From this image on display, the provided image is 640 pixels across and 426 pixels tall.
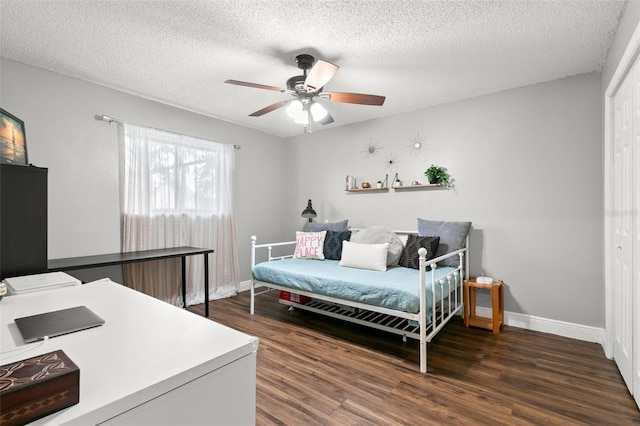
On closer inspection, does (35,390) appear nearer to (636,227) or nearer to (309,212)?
(636,227)

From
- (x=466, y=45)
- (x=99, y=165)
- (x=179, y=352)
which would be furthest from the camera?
(x=99, y=165)

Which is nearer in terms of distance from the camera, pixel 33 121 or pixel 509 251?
pixel 33 121

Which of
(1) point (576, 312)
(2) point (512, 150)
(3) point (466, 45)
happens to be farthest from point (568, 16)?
(1) point (576, 312)

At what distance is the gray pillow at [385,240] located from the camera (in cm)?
321

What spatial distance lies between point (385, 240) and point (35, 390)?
3.08 m

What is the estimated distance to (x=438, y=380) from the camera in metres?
2.05

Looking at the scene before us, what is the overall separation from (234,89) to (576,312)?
383cm

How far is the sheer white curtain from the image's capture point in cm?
321

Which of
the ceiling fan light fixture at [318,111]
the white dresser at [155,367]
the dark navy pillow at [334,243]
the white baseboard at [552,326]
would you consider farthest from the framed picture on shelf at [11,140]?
the white baseboard at [552,326]

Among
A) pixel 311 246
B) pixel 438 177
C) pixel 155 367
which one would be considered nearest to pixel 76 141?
pixel 311 246

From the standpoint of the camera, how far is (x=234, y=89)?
10.1ft

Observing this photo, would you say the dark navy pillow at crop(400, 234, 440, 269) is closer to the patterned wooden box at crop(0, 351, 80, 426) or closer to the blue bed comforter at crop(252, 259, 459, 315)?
the blue bed comforter at crop(252, 259, 459, 315)

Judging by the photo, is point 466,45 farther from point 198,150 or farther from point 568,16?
point 198,150

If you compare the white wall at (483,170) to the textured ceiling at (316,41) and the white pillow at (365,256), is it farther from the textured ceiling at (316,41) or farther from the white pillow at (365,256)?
the white pillow at (365,256)
